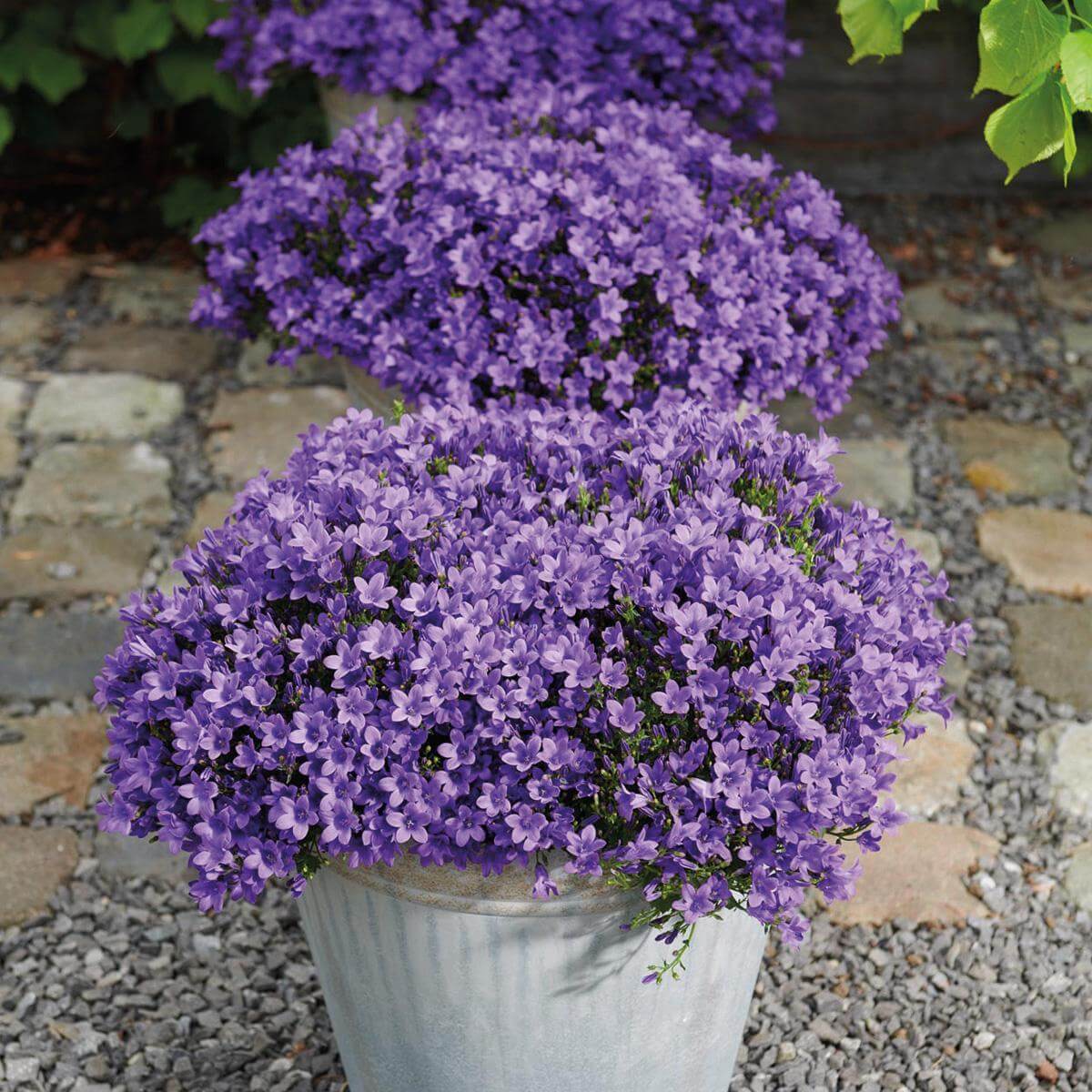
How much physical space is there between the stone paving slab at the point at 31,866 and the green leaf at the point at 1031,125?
207 centimetres

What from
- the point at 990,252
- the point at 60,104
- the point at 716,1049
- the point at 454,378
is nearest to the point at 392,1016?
the point at 716,1049

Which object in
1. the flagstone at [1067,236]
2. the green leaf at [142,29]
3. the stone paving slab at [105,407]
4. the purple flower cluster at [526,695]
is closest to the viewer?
the purple flower cluster at [526,695]

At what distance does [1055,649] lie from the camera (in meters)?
3.38

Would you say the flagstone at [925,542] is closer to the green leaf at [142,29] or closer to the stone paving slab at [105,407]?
the stone paving slab at [105,407]

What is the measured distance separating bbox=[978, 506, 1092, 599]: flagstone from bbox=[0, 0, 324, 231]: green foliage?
2.62m

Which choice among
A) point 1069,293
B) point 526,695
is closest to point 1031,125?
point 526,695

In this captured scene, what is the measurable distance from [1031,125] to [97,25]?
3.96 meters

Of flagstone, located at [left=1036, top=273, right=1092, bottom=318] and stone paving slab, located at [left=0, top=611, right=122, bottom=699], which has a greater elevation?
A: stone paving slab, located at [left=0, top=611, right=122, bottom=699]

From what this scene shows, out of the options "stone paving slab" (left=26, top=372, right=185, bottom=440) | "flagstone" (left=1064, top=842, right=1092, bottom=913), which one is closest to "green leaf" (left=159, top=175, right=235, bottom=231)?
"stone paving slab" (left=26, top=372, right=185, bottom=440)

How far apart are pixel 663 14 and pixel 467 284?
1.34 m

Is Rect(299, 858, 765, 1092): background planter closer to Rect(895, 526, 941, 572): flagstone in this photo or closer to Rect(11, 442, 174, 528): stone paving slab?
Rect(895, 526, 941, 572): flagstone

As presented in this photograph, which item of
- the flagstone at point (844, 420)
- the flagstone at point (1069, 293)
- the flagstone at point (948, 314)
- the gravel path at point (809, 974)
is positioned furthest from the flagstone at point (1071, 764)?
the flagstone at point (1069, 293)

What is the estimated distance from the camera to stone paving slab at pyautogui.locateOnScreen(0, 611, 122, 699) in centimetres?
324

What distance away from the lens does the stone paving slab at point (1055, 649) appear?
326cm
